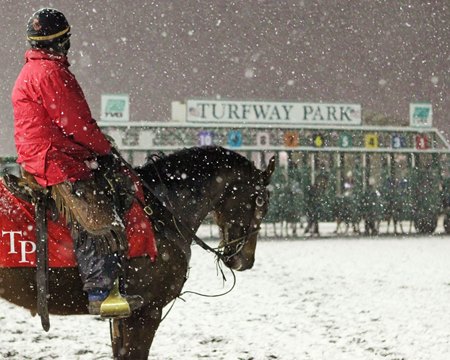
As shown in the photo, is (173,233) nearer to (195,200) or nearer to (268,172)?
(195,200)

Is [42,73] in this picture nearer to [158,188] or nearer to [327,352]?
[158,188]

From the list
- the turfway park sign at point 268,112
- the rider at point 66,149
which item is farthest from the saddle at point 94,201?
the turfway park sign at point 268,112

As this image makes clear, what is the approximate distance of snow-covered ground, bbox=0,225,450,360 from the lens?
299 inches

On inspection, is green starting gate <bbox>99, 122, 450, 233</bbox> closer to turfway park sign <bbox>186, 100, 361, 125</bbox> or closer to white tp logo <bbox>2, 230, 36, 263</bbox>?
turfway park sign <bbox>186, 100, 361, 125</bbox>

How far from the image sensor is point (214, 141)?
29578 millimetres

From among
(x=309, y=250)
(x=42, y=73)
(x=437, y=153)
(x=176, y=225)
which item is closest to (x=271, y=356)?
(x=176, y=225)

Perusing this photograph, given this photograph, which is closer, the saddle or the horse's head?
the saddle

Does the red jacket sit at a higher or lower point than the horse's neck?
higher

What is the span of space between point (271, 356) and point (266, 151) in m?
22.7

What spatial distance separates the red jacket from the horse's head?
48.7 inches

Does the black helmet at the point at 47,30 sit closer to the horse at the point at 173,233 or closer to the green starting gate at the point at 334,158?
the horse at the point at 173,233

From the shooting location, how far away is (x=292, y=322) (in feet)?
31.2

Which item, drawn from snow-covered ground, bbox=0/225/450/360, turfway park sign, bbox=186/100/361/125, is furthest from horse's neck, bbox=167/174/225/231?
turfway park sign, bbox=186/100/361/125

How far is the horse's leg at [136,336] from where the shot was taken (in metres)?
4.95
